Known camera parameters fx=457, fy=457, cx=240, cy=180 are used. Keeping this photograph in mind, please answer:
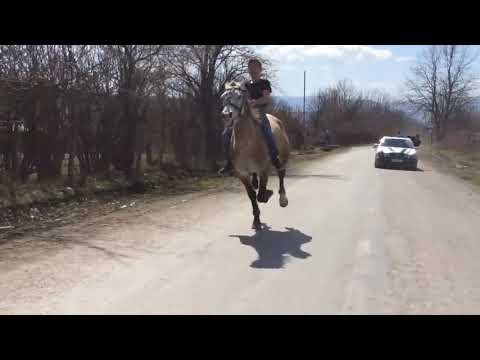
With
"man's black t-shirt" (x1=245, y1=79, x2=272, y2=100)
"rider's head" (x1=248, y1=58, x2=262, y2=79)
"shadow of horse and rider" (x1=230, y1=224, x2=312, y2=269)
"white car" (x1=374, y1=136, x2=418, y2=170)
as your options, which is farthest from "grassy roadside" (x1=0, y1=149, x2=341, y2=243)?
"white car" (x1=374, y1=136, x2=418, y2=170)

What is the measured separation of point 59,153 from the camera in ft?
42.5

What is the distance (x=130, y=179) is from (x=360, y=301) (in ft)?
39.1

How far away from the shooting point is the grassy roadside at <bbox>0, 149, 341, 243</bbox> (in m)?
9.17

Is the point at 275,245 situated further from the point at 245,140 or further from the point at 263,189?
the point at 245,140

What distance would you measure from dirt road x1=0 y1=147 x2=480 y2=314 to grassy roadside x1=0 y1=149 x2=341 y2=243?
0.87 meters

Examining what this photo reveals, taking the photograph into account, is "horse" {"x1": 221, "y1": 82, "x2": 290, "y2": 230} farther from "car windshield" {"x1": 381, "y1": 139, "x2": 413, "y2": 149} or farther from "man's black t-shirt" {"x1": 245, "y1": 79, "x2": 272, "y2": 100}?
"car windshield" {"x1": 381, "y1": 139, "x2": 413, "y2": 149}

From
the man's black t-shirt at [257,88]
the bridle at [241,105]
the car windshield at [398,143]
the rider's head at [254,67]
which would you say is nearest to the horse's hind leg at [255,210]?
the bridle at [241,105]

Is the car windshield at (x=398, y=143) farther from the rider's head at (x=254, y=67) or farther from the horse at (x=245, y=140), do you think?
the rider's head at (x=254, y=67)

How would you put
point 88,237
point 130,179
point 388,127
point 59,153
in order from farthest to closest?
1. point 388,127
2. point 130,179
3. point 59,153
4. point 88,237

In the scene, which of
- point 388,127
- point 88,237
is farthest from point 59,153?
point 388,127

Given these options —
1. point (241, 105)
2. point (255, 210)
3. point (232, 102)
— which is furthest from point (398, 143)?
Answer: point (232, 102)

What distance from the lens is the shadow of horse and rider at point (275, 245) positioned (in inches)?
234

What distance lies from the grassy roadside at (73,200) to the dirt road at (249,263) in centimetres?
87
